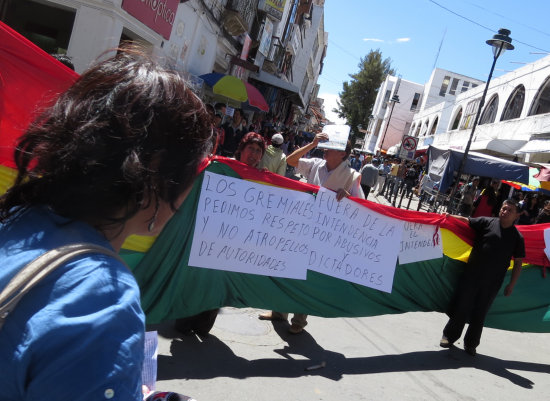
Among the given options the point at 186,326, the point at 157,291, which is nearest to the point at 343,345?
the point at 186,326

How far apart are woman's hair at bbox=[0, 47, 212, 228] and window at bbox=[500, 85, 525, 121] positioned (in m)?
28.1

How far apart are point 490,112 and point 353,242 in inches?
1196

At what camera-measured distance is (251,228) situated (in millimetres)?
4273

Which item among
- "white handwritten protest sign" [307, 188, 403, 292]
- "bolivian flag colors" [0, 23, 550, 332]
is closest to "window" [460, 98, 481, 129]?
"bolivian flag colors" [0, 23, 550, 332]

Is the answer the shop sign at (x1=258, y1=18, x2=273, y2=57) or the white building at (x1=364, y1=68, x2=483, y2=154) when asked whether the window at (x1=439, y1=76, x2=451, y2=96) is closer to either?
the white building at (x1=364, y1=68, x2=483, y2=154)

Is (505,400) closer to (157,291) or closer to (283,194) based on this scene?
(283,194)

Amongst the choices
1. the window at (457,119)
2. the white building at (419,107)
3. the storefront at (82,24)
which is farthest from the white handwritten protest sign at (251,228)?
the white building at (419,107)

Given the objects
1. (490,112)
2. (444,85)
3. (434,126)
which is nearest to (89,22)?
(490,112)

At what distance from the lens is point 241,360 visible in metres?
4.14

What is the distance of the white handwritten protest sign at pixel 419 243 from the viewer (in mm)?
5062

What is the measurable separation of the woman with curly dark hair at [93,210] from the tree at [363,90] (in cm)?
6981

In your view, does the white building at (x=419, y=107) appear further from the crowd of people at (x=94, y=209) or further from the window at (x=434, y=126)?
the crowd of people at (x=94, y=209)

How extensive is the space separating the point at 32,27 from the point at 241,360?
9895 mm

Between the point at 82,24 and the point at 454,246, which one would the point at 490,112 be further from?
the point at 454,246
